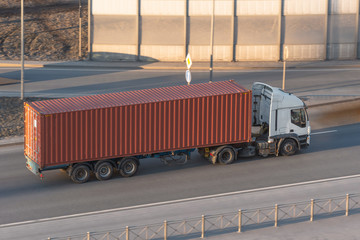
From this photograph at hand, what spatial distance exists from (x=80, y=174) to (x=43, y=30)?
3051 cm

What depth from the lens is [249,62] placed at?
49250 mm

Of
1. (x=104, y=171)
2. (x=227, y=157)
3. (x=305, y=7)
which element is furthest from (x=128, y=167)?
(x=305, y=7)

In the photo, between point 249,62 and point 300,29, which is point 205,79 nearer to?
point 249,62

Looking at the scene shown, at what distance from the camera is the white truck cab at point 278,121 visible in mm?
28797

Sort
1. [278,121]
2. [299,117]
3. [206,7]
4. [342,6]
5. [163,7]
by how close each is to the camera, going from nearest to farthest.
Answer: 1. [278,121]
2. [299,117]
3. [206,7]
4. [163,7]
5. [342,6]

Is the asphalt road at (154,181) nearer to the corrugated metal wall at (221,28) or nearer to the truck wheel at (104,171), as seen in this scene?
the truck wheel at (104,171)

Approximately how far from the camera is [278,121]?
28875 millimetres

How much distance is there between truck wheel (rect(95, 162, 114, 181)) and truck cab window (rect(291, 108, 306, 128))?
7775 millimetres

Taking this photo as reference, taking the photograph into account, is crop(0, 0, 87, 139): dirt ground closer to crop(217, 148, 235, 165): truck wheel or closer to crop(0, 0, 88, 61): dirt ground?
crop(0, 0, 88, 61): dirt ground

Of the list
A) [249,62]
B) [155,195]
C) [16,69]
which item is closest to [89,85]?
[16,69]

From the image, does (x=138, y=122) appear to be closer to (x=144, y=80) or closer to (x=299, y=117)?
(x=299, y=117)

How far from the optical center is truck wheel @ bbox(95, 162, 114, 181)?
26.2 metres

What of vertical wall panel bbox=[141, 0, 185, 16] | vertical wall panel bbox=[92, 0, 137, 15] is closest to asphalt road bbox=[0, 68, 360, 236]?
vertical wall panel bbox=[141, 0, 185, 16]

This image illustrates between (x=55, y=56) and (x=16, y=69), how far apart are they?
15.6 feet
